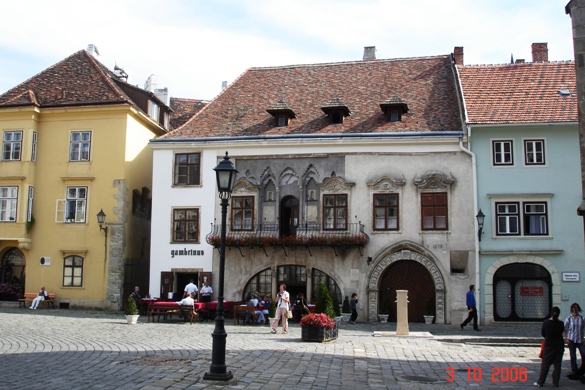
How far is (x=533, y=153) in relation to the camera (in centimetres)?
2784

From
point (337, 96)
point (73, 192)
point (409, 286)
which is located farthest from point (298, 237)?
point (73, 192)

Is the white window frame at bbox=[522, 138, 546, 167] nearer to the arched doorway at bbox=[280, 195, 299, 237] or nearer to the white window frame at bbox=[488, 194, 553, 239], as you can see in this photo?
the white window frame at bbox=[488, 194, 553, 239]

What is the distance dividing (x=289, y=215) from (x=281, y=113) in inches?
184

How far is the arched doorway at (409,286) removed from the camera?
28250mm

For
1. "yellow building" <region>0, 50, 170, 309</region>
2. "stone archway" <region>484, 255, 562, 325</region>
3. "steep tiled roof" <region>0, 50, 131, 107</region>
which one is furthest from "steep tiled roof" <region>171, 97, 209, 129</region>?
"stone archway" <region>484, 255, 562, 325</region>

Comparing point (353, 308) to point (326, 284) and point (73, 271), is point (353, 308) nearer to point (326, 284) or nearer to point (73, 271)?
point (326, 284)

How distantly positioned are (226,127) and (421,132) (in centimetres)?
891

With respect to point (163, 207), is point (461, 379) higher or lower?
lower

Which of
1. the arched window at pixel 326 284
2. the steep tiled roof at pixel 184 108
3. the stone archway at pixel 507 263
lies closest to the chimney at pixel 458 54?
the stone archway at pixel 507 263

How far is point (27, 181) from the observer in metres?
32.1

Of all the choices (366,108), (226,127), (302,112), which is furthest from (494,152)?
(226,127)

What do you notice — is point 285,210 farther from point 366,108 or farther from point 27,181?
point 27,181

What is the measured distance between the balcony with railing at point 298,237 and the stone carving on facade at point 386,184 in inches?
67.6

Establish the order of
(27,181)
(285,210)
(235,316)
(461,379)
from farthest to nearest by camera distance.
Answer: (27,181) < (285,210) < (235,316) < (461,379)
